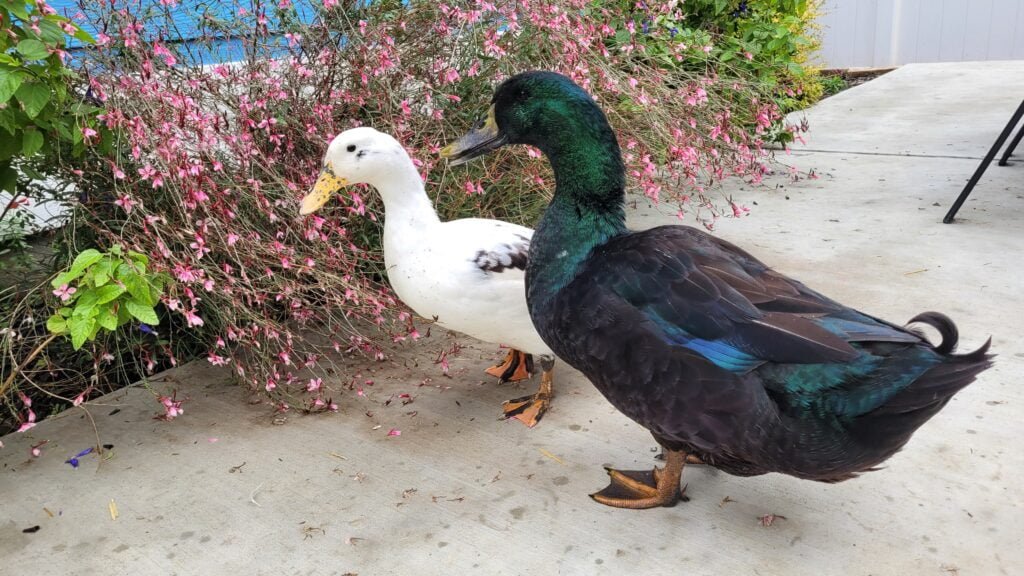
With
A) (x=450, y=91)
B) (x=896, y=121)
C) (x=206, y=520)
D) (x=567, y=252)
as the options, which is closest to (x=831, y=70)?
(x=896, y=121)

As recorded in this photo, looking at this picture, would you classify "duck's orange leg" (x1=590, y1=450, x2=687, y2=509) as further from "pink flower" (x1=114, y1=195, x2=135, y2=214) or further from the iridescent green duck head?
"pink flower" (x1=114, y1=195, x2=135, y2=214)

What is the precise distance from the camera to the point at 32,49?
90.1 inches

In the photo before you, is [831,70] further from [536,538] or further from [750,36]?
[536,538]

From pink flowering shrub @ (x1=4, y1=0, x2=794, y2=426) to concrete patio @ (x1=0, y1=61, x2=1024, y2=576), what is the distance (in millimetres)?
260

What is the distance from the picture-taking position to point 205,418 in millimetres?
3068

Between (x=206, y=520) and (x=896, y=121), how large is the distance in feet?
22.2

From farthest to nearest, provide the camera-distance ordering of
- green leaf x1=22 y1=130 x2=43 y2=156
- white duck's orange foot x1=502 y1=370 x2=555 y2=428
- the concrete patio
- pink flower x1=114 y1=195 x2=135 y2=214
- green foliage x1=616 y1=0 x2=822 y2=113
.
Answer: green foliage x1=616 y1=0 x2=822 y2=113 < white duck's orange foot x1=502 y1=370 x2=555 y2=428 < pink flower x1=114 y1=195 x2=135 y2=214 < green leaf x1=22 y1=130 x2=43 y2=156 < the concrete patio

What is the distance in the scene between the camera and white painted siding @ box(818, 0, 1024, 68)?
10.5 m

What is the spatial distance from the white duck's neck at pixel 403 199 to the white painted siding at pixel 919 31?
29.5 feet

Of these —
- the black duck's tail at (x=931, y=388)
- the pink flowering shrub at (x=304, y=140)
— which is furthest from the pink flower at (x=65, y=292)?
the black duck's tail at (x=931, y=388)

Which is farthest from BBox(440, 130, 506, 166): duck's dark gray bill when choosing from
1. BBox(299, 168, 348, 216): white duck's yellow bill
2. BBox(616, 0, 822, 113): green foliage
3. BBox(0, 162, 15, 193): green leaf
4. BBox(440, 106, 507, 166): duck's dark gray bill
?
BBox(616, 0, 822, 113): green foliage

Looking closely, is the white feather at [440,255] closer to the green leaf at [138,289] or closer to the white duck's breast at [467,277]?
the white duck's breast at [467,277]

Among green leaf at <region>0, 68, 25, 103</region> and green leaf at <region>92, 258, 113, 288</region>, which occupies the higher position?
green leaf at <region>0, 68, 25, 103</region>

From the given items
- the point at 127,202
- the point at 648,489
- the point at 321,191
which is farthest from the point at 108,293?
the point at 648,489
